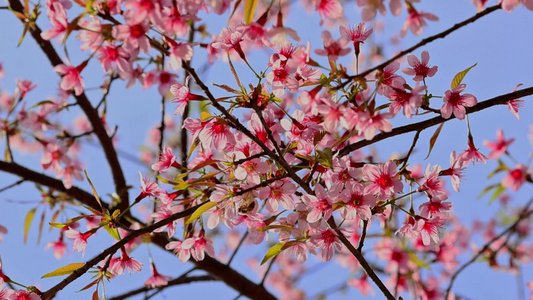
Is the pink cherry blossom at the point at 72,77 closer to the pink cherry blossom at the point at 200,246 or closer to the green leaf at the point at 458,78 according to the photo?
the pink cherry blossom at the point at 200,246

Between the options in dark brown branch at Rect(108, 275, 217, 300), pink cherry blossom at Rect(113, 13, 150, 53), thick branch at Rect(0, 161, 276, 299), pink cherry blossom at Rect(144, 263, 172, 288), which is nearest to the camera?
pink cherry blossom at Rect(113, 13, 150, 53)

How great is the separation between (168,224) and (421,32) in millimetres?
772

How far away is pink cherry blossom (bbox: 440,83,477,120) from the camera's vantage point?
4.02 feet

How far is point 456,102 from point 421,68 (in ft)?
0.41

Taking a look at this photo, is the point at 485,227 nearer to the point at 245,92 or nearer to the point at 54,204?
the point at 54,204

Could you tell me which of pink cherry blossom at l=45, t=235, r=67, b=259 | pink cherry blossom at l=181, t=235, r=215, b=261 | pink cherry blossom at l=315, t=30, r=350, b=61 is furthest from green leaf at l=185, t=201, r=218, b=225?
pink cherry blossom at l=45, t=235, r=67, b=259

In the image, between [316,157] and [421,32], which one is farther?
[316,157]

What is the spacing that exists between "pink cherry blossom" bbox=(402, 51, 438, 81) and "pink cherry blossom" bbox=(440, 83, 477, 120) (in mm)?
80

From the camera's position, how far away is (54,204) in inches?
A: 86.2

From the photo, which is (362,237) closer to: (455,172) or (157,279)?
(455,172)

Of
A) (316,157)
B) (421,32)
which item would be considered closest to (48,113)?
(316,157)

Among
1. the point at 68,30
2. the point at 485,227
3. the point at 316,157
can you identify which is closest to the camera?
the point at 68,30

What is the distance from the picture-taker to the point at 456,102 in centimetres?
124

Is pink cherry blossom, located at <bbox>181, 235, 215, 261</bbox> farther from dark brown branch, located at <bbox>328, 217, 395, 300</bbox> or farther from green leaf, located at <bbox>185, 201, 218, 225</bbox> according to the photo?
dark brown branch, located at <bbox>328, 217, 395, 300</bbox>
